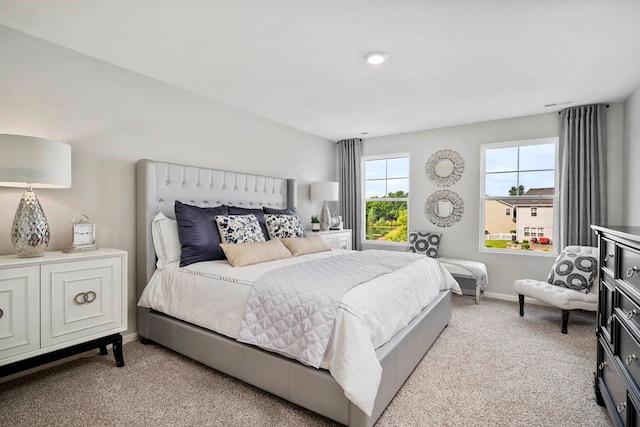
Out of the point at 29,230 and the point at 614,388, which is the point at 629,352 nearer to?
the point at 614,388

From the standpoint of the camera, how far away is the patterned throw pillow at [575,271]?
10.5 ft

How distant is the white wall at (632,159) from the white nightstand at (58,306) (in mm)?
4757

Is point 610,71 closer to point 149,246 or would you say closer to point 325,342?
point 325,342

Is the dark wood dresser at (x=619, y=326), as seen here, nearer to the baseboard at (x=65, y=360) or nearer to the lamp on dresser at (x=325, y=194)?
the baseboard at (x=65, y=360)

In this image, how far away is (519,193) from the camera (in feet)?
13.9

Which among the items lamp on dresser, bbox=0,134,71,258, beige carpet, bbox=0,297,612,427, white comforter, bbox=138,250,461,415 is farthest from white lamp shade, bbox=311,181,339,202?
lamp on dresser, bbox=0,134,71,258

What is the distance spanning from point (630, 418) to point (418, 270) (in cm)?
143

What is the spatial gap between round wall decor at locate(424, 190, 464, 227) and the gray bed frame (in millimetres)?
1851

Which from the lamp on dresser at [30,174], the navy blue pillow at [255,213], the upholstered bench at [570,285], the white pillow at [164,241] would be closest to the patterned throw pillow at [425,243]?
the upholstered bench at [570,285]

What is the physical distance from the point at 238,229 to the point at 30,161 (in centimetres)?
149

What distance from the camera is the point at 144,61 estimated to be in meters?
2.61

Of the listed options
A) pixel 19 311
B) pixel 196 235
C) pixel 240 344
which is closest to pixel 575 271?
pixel 240 344

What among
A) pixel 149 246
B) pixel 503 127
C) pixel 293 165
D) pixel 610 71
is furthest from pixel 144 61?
pixel 503 127

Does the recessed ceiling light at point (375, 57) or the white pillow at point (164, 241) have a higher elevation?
the recessed ceiling light at point (375, 57)
